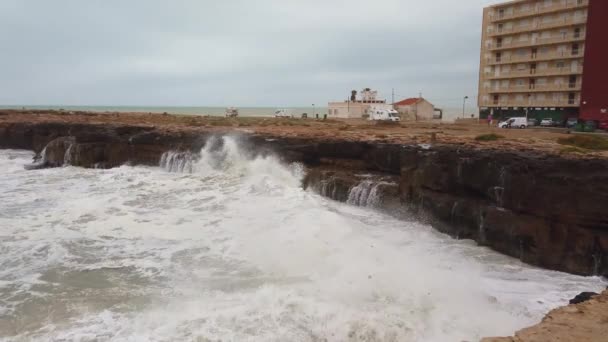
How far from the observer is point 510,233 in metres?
13.0

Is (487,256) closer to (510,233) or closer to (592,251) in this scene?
(510,233)

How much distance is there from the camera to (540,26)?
49125 mm

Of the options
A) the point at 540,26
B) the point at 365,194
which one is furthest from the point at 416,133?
the point at 540,26

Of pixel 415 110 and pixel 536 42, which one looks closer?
pixel 536 42

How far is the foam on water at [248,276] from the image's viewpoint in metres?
7.82

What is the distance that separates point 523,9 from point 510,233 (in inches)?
1896

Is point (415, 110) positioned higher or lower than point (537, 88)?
lower

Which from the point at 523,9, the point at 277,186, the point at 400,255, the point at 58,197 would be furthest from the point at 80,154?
the point at 523,9

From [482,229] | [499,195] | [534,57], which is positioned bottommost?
[482,229]

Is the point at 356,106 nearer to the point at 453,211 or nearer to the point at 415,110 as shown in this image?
the point at 415,110

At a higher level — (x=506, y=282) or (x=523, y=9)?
(x=523, y=9)

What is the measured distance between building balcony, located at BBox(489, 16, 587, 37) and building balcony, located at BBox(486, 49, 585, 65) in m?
2.88

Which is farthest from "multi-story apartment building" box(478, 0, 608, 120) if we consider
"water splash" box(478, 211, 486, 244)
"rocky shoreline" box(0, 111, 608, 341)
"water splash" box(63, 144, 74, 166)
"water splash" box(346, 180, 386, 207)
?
"water splash" box(63, 144, 74, 166)

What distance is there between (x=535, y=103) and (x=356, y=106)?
23.5 meters
